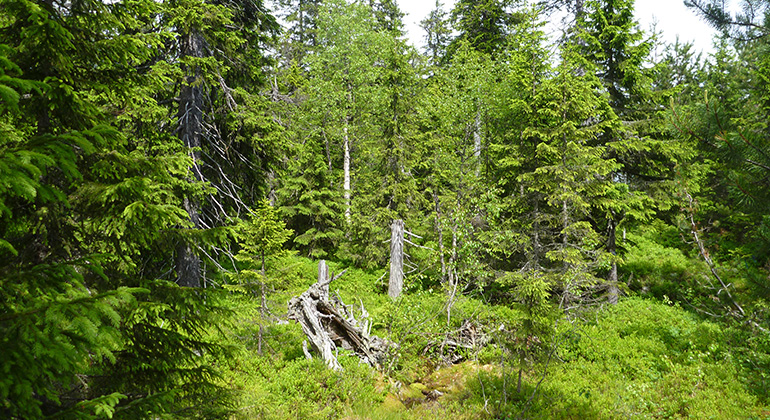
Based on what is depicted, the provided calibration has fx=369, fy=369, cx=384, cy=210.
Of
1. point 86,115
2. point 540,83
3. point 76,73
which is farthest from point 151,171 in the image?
point 540,83

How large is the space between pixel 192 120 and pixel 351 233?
9.99 metres

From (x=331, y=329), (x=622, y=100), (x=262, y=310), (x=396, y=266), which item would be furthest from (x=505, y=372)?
(x=622, y=100)

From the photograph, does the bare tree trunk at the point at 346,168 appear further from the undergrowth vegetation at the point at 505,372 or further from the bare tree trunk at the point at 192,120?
the bare tree trunk at the point at 192,120

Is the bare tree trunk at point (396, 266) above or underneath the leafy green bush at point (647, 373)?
above

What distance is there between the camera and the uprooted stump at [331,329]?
9477 millimetres

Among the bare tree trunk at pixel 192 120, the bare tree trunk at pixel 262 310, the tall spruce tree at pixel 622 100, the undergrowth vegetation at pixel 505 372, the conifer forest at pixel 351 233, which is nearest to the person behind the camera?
the conifer forest at pixel 351 233

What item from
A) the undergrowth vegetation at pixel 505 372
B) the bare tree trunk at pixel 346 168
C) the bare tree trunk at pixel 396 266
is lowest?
the undergrowth vegetation at pixel 505 372

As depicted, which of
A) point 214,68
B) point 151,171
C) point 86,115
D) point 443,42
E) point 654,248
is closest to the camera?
point 86,115

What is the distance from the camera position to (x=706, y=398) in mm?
8008

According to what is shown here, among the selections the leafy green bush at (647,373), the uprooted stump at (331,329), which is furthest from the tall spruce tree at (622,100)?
the uprooted stump at (331,329)

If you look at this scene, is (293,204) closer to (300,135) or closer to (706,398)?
(300,135)

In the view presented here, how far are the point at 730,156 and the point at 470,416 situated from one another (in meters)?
6.35

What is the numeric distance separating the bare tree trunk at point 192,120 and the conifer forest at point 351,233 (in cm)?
5

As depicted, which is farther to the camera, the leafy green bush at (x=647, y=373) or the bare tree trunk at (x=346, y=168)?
the bare tree trunk at (x=346, y=168)
